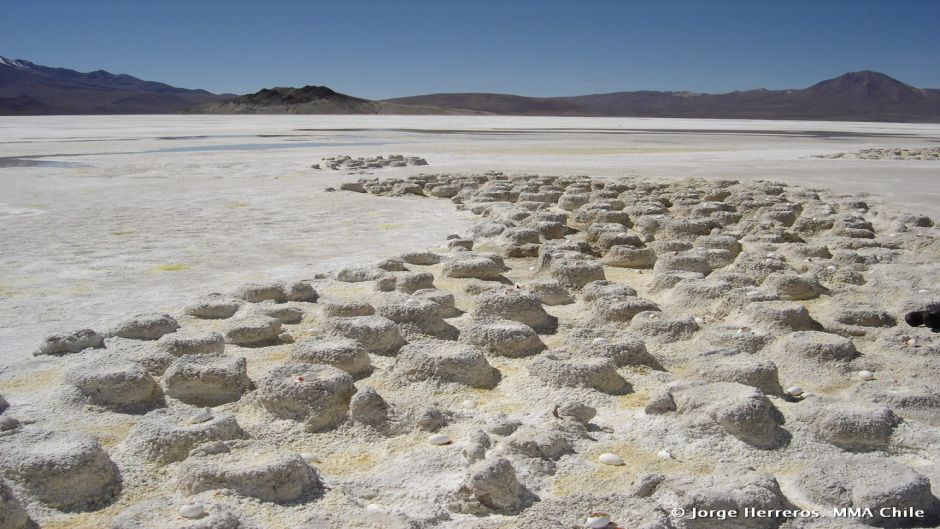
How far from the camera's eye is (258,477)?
238 cm

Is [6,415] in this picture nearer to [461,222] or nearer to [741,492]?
[741,492]

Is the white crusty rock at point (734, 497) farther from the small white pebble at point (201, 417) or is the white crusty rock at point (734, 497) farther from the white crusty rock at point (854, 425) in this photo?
the small white pebble at point (201, 417)

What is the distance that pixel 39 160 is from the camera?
15.6 meters

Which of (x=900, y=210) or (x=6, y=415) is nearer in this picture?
(x=6, y=415)

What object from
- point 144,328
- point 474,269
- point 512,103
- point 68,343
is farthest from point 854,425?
point 512,103

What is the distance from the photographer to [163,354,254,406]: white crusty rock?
3117 millimetres

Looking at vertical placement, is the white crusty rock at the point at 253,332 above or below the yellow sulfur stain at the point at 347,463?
above

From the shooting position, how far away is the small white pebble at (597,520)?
2.19 meters

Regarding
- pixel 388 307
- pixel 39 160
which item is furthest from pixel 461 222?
pixel 39 160

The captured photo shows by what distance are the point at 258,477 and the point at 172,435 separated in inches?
17.5

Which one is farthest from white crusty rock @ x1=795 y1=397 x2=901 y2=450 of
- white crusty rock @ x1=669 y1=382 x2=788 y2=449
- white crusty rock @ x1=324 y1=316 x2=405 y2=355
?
white crusty rock @ x1=324 y1=316 x2=405 y2=355

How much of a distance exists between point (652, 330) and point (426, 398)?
1.23 metres

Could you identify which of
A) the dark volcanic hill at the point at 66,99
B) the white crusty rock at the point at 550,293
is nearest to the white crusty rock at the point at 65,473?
the white crusty rock at the point at 550,293

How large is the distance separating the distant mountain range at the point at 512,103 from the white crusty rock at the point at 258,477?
74.4m
